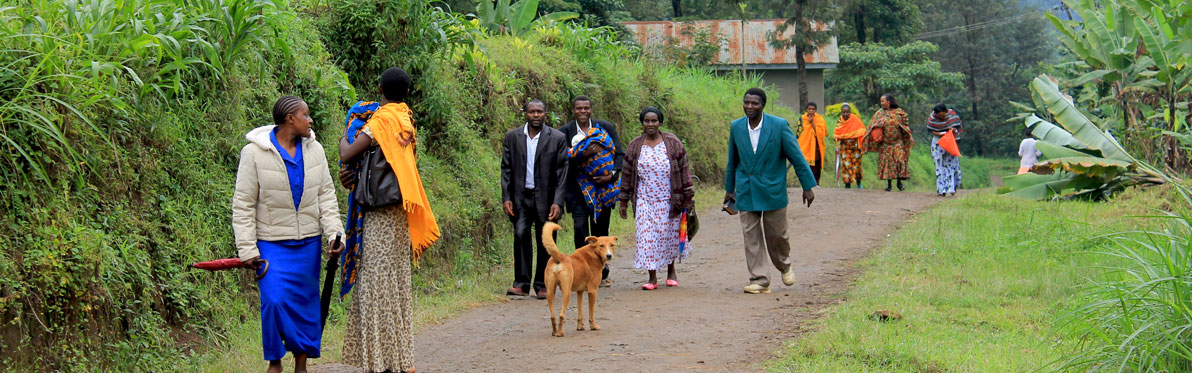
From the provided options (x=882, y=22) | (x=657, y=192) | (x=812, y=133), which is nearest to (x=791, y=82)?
(x=882, y=22)

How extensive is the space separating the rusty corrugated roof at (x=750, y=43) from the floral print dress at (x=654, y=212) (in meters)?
24.5

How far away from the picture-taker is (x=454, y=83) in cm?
1198

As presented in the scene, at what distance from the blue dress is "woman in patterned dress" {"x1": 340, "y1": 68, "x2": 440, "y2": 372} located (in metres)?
0.27

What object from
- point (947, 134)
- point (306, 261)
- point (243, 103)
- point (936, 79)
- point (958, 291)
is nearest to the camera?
point (306, 261)

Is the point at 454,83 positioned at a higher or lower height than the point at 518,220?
higher

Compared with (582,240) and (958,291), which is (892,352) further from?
(582,240)

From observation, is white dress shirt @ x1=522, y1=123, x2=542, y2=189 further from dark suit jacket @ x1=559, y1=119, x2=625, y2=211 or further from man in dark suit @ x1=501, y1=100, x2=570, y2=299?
dark suit jacket @ x1=559, y1=119, x2=625, y2=211

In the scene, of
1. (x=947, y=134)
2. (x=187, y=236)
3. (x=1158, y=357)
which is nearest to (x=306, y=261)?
(x=187, y=236)

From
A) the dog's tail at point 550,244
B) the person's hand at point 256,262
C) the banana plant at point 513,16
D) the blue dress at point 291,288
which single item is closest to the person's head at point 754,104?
the dog's tail at point 550,244

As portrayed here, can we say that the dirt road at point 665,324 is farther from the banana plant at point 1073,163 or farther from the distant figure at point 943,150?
the distant figure at point 943,150

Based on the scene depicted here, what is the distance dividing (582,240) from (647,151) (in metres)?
1.02

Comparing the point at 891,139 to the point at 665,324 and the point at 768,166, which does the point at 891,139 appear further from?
the point at 665,324

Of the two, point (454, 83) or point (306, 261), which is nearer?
point (306, 261)

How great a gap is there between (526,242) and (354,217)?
335 cm
